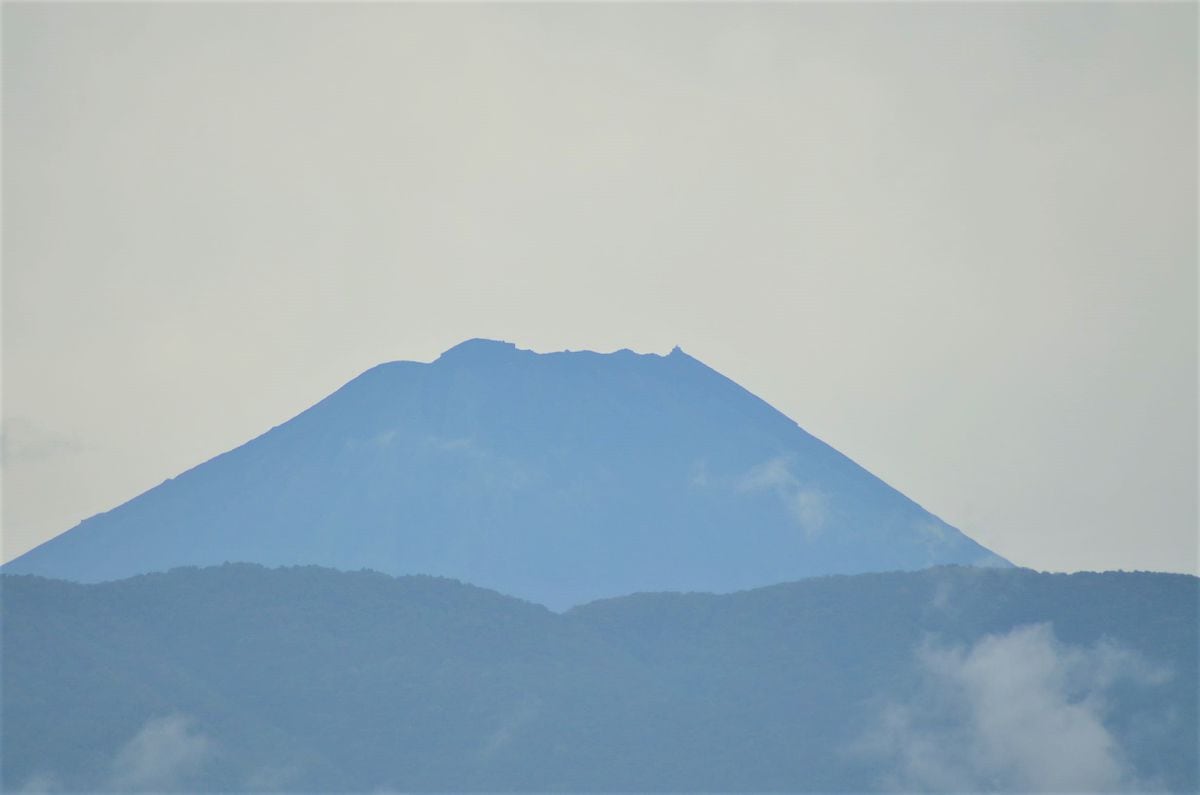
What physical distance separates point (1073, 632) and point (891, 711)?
65.0 feet

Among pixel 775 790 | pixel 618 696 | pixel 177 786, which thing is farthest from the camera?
pixel 618 696

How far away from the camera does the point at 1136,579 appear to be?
147 m

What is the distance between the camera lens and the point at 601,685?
141 meters

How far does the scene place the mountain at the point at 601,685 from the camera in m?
125

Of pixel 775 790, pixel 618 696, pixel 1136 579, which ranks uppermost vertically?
pixel 1136 579

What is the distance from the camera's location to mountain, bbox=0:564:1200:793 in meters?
125

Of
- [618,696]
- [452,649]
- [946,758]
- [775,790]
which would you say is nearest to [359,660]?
[452,649]

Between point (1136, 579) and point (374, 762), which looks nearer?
point (374, 762)

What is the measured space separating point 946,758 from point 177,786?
6095 centimetres

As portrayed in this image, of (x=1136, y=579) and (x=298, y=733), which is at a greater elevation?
(x=1136, y=579)

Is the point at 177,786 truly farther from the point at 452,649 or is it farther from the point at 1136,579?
the point at 1136,579

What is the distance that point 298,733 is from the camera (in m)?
131

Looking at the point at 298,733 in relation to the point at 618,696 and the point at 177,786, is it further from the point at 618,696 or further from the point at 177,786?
the point at 618,696

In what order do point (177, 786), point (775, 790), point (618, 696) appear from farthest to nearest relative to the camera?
point (618, 696) < point (775, 790) < point (177, 786)
